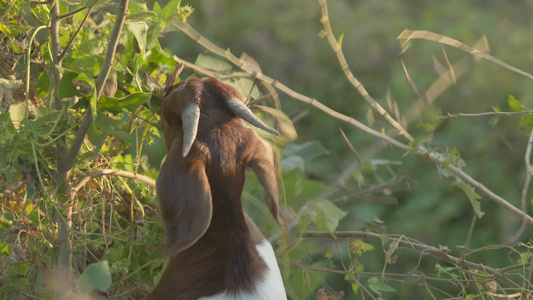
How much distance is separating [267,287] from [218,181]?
283 millimetres

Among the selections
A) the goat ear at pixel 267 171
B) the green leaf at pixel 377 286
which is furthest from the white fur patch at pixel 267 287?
the green leaf at pixel 377 286

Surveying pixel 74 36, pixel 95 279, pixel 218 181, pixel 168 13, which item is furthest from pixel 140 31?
pixel 95 279

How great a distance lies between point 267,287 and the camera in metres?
1.76

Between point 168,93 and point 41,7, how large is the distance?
39cm

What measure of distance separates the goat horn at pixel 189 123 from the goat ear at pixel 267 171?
0.54ft

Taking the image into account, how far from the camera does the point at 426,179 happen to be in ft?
13.6

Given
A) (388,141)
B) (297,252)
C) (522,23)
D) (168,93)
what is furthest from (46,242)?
(522,23)

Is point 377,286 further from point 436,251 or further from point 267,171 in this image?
point 267,171

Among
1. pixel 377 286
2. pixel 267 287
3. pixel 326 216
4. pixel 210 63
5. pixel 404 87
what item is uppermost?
pixel 210 63

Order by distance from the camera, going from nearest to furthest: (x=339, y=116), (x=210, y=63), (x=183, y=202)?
(x=183, y=202)
(x=210, y=63)
(x=339, y=116)

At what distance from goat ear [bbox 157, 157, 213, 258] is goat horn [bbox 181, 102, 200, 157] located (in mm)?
44

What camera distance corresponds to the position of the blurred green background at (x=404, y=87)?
4309 millimetres

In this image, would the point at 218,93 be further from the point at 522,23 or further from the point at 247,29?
the point at 522,23

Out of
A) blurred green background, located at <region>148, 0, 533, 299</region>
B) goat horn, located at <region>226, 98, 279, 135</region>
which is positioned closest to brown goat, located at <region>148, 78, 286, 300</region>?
goat horn, located at <region>226, 98, 279, 135</region>
